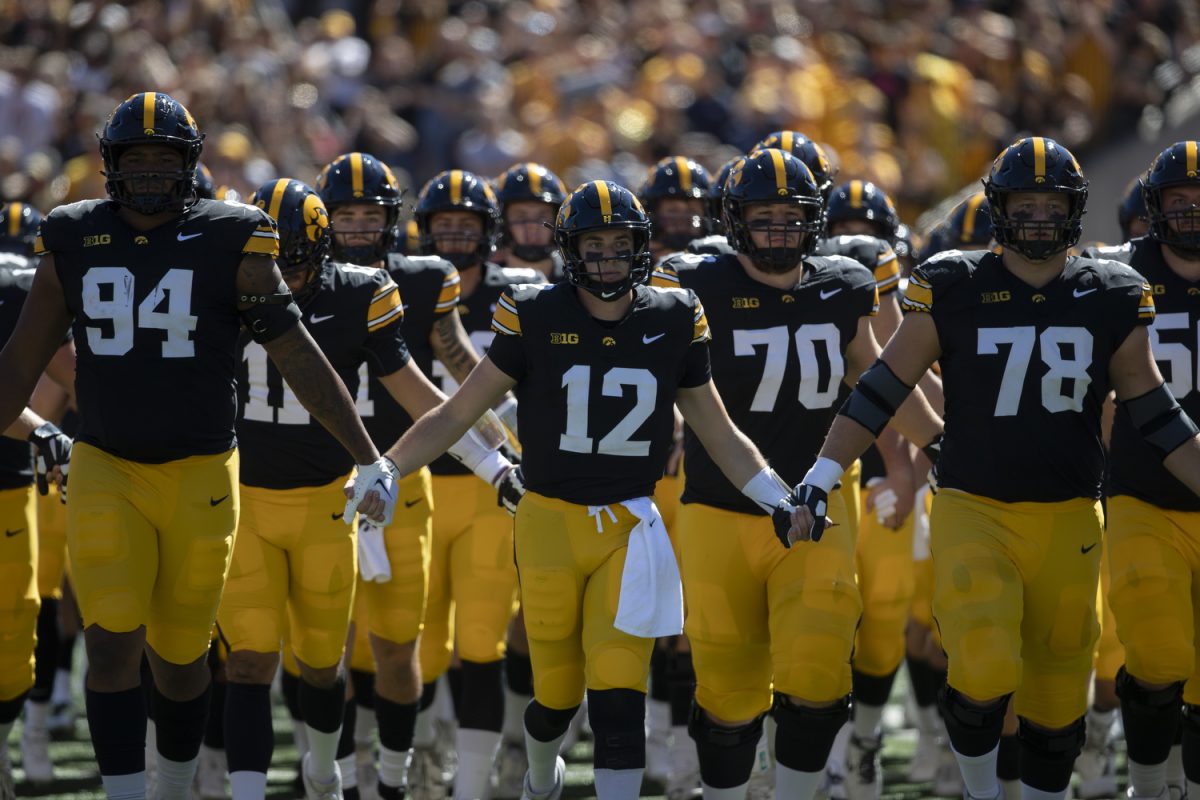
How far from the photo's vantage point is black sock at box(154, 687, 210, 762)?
516cm

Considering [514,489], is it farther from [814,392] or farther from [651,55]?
[651,55]

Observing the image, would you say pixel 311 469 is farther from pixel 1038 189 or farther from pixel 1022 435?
pixel 1038 189

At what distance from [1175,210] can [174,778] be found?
3577mm

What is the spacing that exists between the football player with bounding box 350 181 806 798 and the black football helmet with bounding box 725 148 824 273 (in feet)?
1.58

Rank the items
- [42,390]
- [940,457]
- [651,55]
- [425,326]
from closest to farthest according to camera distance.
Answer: [940,457] < [425,326] < [42,390] < [651,55]

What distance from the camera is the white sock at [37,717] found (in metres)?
7.37

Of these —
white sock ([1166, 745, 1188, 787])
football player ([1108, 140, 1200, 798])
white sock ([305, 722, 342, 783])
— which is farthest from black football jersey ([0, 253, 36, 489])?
white sock ([1166, 745, 1188, 787])

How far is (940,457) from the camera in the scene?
538 cm

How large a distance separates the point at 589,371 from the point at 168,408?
1.19 meters

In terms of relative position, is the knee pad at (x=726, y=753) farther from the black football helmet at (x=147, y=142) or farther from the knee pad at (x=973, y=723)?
the black football helmet at (x=147, y=142)

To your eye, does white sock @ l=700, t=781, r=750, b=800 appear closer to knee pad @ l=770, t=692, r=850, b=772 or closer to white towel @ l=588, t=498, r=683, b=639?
knee pad @ l=770, t=692, r=850, b=772

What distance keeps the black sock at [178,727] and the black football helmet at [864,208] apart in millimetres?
3484

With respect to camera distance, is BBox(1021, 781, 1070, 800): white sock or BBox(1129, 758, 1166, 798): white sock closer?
BBox(1021, 781, 1070, 800): white sock

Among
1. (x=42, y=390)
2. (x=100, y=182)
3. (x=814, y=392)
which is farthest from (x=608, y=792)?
(x=100, y=182)
